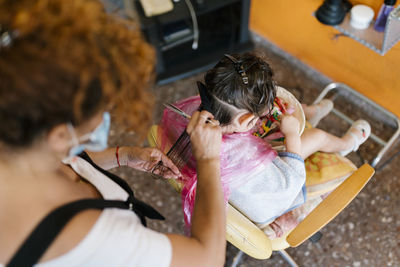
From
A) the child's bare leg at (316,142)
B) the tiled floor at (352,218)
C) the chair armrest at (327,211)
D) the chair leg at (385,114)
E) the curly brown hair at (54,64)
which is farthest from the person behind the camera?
the chair leg at (385,114)

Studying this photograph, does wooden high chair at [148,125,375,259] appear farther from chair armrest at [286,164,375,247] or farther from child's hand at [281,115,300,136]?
child's hand at [281,115,300,136]

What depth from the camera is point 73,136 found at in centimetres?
65

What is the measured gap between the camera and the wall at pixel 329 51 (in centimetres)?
181

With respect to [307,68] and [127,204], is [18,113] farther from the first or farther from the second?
[307,68]

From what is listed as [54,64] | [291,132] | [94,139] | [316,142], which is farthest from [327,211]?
[54,64]

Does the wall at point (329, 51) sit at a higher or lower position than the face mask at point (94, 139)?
lower

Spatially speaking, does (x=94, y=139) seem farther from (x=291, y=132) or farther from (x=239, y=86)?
(x=291, y=132)

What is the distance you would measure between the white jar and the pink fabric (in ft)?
2.40

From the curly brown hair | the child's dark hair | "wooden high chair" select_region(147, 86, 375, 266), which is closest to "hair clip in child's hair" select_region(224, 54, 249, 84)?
the child's dark hair

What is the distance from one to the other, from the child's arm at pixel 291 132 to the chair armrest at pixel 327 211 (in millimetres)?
212

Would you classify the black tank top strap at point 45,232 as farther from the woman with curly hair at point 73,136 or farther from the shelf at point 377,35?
the shelf at point 377,35

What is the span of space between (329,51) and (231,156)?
113cm

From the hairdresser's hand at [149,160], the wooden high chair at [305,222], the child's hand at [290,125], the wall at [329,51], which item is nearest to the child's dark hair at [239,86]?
the child's hand at [290,125]

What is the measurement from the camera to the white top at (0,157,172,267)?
667 millimetres
